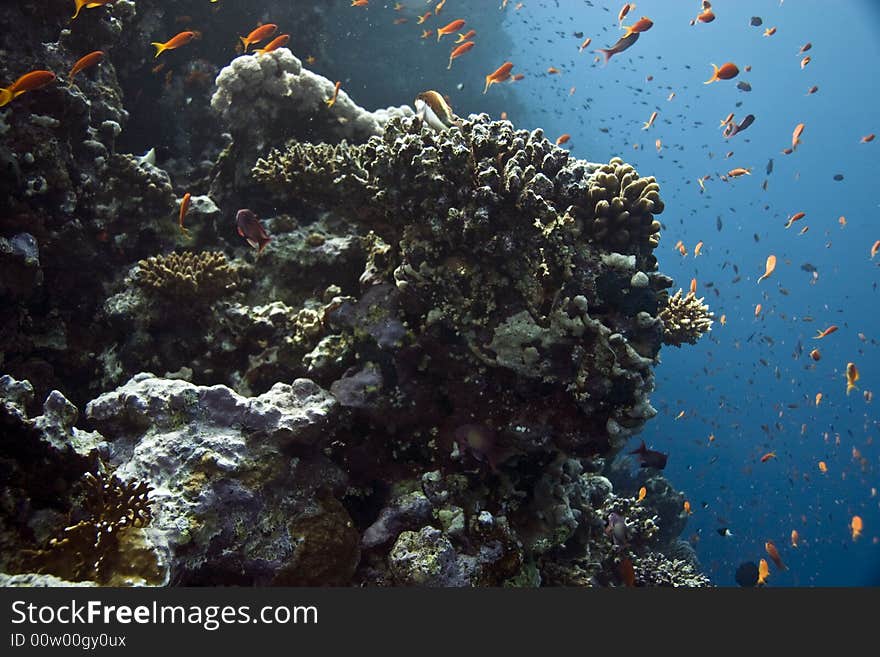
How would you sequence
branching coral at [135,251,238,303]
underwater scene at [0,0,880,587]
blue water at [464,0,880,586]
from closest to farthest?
1. underwater scene at [0,0,880,587]
2. branching coral at [135,251,238,303]
3. blue water at [464,0,880,586]

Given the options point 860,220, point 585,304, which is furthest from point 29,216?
point 860,220

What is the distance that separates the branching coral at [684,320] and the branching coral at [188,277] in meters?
4.96

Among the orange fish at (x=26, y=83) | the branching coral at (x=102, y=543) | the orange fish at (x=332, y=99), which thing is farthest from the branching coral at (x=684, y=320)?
the orange fish at (x=26, y=83)

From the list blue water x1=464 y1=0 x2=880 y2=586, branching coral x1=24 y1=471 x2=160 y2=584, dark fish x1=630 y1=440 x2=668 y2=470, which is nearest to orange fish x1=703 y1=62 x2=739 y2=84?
dark fish x1=630 y1=440 x2=668 y2=470

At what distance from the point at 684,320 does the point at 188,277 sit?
566 cm

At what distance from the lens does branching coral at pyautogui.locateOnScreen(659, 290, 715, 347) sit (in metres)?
5.86

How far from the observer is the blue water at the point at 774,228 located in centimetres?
5912

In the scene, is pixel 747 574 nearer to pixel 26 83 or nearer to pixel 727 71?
pixel 727 71

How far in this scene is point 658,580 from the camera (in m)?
6.69

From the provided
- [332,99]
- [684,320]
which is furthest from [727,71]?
[332,99]

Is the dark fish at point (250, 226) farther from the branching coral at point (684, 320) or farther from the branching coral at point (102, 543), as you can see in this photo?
the branching coral at point (684, 320)

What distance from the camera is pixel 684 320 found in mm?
5906

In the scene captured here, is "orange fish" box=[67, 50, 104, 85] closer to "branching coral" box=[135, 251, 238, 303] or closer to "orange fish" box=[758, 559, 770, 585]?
"branching coral" box=[135, 251, 238, 303]

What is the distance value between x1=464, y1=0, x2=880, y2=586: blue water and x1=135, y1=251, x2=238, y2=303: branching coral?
5420cm
